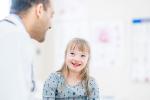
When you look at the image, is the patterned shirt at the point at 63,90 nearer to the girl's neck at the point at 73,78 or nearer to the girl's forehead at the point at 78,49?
the girl's neck at the point at 73,78

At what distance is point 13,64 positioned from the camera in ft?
3.97

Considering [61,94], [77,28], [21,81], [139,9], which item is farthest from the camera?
[77,28]

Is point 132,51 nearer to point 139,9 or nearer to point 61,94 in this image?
point 139,9

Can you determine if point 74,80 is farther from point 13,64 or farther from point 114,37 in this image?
point 114,37

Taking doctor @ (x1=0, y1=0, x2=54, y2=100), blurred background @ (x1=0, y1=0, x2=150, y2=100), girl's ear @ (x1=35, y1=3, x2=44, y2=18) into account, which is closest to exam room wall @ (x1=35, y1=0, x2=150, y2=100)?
blurred background @ (x1=0, y1=0, x2=150, y2=100)

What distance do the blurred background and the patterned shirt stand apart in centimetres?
144

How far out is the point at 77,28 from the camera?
339 centimetres

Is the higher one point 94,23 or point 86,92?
point 94,23

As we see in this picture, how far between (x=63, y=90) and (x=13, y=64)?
44cm

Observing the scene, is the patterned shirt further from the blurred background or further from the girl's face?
the blurred background

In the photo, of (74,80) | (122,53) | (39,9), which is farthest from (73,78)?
(122,53)

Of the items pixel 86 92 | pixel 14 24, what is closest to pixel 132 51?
pixel 86 92

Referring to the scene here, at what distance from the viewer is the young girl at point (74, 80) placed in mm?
1603

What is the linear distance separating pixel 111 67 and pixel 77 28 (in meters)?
0.49
